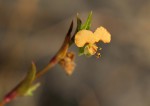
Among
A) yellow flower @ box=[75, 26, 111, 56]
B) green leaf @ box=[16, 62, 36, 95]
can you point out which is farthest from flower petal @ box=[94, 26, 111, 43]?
green leaf @ box=[16, 62, 36, 95]

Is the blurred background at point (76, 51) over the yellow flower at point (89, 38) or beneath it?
over

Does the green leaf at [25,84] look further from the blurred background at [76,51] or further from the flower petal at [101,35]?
the blurred background at [76,51]

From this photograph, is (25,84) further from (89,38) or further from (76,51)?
(76,51)

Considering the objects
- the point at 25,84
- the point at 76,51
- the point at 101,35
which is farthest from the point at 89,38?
the point at 76,51

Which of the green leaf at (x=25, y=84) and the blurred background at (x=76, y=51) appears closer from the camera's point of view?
the green leaf at (x=25, y=84)

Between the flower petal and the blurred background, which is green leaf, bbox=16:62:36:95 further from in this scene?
the blurred background

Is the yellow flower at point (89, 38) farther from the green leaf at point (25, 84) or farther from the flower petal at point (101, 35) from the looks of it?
the green leaf at point (25, 84)

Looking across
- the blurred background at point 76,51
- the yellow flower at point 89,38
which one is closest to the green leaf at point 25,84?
the yellow flower at point 89,38

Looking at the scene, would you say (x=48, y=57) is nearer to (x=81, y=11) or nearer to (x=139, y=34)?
(x=81, y=11)
